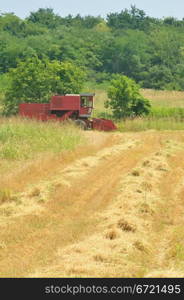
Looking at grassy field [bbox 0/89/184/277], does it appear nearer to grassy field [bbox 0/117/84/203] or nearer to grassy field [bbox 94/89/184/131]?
grassy field [bbox 0/117/84/203]

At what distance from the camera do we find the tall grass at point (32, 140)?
1814 centimetres

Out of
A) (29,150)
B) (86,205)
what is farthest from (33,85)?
(86,205)

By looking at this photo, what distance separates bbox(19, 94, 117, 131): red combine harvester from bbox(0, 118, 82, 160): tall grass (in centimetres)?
572

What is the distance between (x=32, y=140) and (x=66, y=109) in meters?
9.61

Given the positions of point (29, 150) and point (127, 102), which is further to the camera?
point (127, 102)

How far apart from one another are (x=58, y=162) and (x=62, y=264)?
991 cm

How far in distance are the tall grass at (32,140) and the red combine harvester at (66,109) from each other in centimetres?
572

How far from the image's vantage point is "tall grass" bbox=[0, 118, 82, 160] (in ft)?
59.5

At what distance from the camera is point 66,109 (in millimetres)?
29750

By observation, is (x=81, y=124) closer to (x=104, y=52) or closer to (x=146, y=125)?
(x=146, y=125)

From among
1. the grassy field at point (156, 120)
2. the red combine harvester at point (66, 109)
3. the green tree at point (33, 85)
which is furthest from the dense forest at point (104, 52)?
the red combine harvester at point (66, 109)

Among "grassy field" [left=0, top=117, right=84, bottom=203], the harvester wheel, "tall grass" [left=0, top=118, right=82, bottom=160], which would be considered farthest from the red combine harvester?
"tall grass" [left=0, top=118, right=82, bottom=160]

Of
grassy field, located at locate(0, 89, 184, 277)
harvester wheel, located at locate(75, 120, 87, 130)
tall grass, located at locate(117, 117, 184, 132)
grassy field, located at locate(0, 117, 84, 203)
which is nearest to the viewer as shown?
grassy field, located at locate(0, 89, 184, 277)

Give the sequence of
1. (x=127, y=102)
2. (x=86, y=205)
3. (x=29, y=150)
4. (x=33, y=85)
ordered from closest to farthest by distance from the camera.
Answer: (x=86, y=205)
(x=29, y=150)
(x=127, y=102)
(x=33, y=85)
